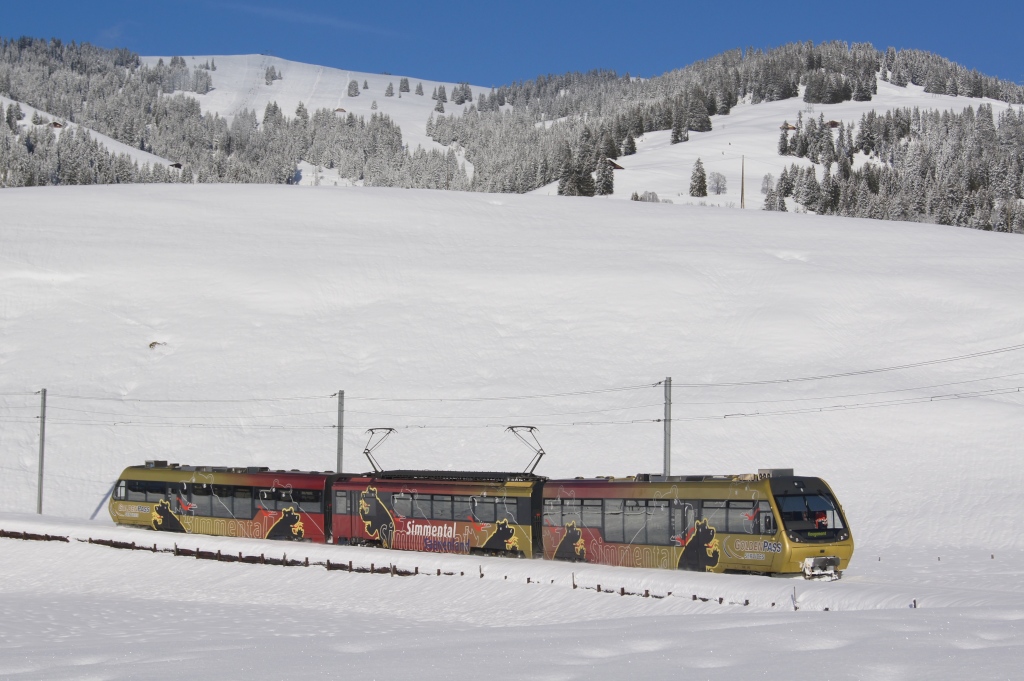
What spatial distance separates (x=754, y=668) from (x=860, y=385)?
152 feet

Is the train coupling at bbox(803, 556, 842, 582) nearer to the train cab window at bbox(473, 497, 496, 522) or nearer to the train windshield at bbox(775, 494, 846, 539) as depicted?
the train windshield at bbox(775, 494, 846, 539)

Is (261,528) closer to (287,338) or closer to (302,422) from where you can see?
(302,422)

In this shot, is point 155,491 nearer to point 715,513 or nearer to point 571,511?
point 571,511

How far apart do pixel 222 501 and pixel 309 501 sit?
406cm

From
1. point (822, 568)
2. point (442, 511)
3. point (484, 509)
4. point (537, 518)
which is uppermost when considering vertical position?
point (484, 509)

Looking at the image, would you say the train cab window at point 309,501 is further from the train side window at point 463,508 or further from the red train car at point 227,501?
the train side window at point 463,508

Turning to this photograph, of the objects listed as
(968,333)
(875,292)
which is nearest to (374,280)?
(875,292)

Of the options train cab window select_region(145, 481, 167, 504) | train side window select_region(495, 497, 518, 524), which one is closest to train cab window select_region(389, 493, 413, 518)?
train side window select_region(495, 497, 518, 524)

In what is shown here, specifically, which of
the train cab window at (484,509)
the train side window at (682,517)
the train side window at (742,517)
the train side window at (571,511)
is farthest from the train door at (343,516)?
the train side window at (742,517)

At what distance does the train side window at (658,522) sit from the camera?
29406 mm

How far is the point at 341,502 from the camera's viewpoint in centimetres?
Answer: 3728

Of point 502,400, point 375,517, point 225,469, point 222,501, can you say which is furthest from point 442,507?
point 502,400

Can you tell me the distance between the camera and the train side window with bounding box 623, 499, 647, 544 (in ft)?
98.4

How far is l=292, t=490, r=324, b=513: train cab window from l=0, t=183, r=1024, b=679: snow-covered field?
2.25 metres
